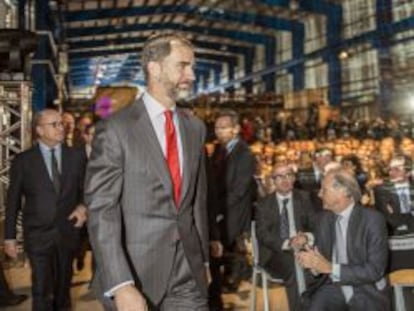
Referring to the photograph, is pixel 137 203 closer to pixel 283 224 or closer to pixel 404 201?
pixel 283 224

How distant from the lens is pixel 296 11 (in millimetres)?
25922

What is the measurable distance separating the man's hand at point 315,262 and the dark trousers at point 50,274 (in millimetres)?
1474

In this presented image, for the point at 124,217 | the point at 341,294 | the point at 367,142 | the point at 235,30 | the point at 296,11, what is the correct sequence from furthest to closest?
1. the point at 235,30
2. the point at 296,11
3. the point at 367,142
4. the point at 341,294
5. the point at 124,217

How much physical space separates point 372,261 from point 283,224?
144 centimetres

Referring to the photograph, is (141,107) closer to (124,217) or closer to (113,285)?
(124,217)

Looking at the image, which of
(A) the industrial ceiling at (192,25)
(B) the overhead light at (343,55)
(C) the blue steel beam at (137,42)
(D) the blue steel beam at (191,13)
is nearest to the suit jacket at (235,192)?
(A) the industrial ceiling at (192,25)

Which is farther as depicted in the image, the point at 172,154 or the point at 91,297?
the point at 91,297

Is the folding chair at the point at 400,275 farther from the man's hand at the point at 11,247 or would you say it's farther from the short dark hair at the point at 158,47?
the man's hand at the point at 11,247

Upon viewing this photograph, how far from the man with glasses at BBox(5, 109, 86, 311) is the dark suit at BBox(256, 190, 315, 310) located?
4.03 ft

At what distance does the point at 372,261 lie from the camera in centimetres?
308

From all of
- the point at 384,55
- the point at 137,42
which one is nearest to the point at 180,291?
the point at 384,55

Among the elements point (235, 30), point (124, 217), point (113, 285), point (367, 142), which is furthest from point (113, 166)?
point (235, 30)

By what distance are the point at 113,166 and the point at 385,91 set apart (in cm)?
1620

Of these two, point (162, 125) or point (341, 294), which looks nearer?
point (162, 125)
